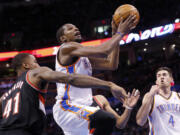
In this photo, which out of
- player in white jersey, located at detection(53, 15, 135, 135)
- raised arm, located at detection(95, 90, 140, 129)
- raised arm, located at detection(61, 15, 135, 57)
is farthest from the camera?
raised arm, located at detection(95, 90, 140, 129)

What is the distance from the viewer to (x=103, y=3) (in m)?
21.9

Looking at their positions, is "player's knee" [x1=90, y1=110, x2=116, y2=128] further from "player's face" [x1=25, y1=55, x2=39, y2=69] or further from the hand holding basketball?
the hand holding basketball

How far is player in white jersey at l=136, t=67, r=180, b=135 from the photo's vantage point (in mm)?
4480

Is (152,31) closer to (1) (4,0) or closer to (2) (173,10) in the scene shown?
(2) (173,10)

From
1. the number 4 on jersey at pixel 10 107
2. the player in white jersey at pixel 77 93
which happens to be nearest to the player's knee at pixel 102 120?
the player in white jersey at pixel 77 93

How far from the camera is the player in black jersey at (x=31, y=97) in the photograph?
2.77 meters

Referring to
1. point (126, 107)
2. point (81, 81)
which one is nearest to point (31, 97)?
point (81, 81)

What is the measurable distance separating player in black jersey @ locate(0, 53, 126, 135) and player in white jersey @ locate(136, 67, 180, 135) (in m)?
1.86

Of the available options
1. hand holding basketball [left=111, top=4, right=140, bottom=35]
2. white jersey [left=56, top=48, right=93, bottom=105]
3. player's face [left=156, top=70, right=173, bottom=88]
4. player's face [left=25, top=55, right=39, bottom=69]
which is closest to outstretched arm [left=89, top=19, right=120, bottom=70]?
hand holding basketball [left=111, top=4, right=140, bottom=35]

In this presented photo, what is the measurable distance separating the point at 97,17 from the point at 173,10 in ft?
20.7

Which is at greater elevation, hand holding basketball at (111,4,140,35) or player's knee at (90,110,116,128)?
hand holding basketball at (111,4,140,35)

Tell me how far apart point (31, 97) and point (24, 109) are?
0.47 feet

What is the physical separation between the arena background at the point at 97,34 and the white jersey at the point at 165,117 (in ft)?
35.2

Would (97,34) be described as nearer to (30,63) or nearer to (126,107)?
(126,107)
